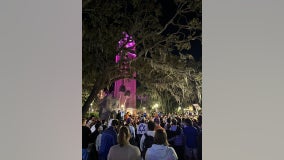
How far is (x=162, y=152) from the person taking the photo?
2801 mm

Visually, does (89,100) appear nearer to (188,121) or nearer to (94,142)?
(94,142)

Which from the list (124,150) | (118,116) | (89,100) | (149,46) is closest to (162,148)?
(124,150)

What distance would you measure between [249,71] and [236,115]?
0.31 m

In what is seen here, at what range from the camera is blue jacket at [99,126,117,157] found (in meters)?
2.82

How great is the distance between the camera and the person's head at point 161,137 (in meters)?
2.79

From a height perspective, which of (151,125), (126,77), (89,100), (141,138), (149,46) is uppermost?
(149,46)

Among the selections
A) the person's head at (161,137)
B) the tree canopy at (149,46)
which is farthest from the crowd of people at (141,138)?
the tree canopy at (149,46)

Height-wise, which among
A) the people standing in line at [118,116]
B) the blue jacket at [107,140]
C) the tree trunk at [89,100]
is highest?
Answer: the tree trunk at [89,100]

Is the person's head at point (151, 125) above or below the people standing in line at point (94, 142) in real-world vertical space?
above

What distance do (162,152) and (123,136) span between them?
0.32 m

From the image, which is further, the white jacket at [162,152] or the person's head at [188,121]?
the white jacket at [162,152]

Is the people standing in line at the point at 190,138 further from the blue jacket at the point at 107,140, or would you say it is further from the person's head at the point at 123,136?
the blue jacket at the point at 107,140
